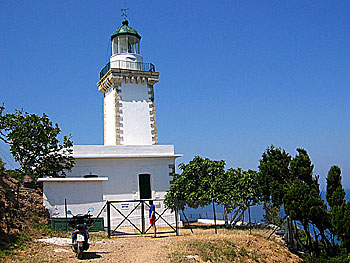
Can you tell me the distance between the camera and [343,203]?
1327cm

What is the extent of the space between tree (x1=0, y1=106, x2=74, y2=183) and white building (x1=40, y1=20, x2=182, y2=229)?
53.5 inches

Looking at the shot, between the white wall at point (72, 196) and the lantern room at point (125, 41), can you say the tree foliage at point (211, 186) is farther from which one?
the lantern room at point (125, 41)

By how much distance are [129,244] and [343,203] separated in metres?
7.59

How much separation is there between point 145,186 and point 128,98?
5.22 m

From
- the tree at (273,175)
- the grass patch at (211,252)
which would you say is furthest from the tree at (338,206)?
the grass patch at (211,252)

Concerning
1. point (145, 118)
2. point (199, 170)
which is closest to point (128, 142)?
point (145, 118)

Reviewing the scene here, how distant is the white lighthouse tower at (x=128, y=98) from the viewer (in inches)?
811

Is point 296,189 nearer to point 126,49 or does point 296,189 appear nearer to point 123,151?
point 123,151

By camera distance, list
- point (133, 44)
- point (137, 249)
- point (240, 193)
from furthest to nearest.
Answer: point (133, 44), point (240, 193), point (137, 249)

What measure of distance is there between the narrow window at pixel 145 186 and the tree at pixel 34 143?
12.3 ft

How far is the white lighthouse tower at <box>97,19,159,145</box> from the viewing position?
2059 cm

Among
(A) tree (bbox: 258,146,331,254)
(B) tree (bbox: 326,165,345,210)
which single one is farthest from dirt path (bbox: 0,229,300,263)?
(B) tree (bbox: 326,165,345,210)

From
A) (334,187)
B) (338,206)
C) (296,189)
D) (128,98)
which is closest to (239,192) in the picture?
(296,189)

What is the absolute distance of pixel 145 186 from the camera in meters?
18.8
